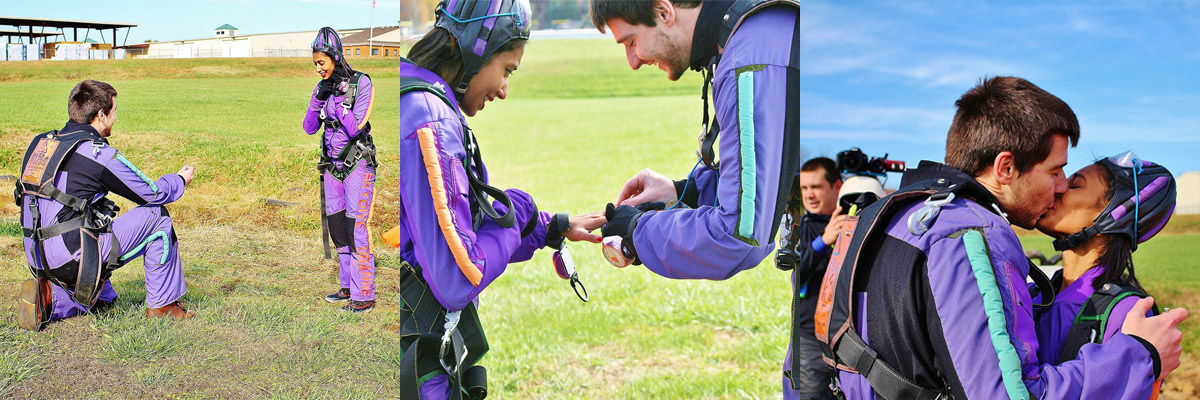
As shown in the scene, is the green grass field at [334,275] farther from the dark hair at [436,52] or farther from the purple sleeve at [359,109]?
the dark hair at [436,52]

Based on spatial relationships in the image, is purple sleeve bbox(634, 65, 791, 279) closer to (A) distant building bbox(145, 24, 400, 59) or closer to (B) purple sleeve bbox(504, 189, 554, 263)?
(B) purple sleeve bbox(504, 189, 554, 263)

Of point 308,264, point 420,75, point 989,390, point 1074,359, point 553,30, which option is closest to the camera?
point 989,390

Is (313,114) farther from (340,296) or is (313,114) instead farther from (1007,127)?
(1007,127)

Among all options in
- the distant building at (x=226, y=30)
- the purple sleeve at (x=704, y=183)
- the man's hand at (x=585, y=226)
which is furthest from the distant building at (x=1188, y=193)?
the distant building at (x=226, y=30)

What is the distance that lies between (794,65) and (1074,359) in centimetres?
127

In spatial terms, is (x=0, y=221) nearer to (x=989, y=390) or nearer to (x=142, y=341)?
(x=142, y=341)

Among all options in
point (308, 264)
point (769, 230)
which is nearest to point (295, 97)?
point (308, 264)

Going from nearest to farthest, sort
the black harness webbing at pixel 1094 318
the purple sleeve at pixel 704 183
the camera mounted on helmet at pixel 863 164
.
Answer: the black harness webbing at pixel 1094 318 → the purple sleeve at pixel 704 183 → the camera mounted on helmet at pixel 863 164

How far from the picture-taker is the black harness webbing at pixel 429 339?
2.86 metres

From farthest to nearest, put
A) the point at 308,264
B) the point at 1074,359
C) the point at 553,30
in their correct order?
the point at 308,264, the point at 553,30, the point at 1074,359

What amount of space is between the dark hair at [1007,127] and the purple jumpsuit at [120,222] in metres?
3.56

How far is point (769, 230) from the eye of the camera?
2865 mm

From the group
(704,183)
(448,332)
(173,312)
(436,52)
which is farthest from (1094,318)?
(173,312)

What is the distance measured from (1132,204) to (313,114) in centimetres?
371
